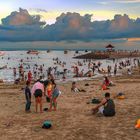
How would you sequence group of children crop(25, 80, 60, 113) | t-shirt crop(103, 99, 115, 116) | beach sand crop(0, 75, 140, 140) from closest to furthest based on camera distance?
beach sand crop(0, 75, 140, 140) → t-shirt crop(103, 99, 115, 116) → group of children crop(25, 80, 60, 113)

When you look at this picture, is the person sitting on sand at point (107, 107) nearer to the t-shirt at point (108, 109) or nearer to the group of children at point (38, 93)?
the t-shirt at point (108, 109)

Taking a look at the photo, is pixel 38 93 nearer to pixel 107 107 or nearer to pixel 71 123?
pixel 71 123

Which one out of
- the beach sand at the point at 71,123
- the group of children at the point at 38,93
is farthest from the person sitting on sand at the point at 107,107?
the group of children at the point at 38,93

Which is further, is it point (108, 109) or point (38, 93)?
point (38, 93)

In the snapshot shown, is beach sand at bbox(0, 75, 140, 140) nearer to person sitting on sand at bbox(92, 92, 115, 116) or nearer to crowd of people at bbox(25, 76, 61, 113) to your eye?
person sitting on sand at bbox(92, 92, 115, 116)

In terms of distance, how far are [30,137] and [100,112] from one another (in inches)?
194

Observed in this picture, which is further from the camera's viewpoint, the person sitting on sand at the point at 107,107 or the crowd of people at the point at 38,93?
the crowd of people at the point at 38,93

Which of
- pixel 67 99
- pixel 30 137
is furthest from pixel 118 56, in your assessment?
pixel 30 137

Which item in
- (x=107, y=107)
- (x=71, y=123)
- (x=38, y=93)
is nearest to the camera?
(x=71, y=123)

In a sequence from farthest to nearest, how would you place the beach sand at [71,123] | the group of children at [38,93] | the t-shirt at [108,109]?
the group of children at [38,93]
the t-shirt at [108,109]
the beach sand at [71,123]

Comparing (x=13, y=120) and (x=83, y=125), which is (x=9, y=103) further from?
(x=83, y=125)

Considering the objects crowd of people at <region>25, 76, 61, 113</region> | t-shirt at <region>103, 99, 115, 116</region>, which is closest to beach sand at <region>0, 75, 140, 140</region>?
t-shirt at <region>103, 99, 115, 116</region>

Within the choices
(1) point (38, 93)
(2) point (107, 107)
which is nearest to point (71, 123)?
(2) point (107, 107)

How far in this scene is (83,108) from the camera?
20.5m
